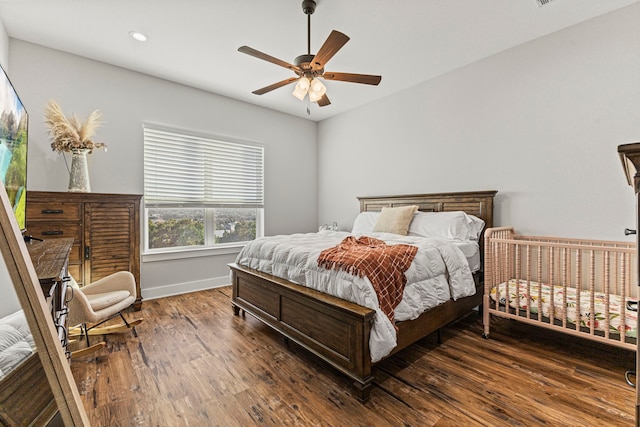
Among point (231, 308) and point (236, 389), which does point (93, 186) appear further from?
point (236, 389)

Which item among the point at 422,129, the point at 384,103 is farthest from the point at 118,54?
the point at 422,129

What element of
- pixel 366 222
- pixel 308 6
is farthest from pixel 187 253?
pixel 308 6

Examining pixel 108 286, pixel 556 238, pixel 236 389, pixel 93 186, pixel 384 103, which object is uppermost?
pixel 384 103

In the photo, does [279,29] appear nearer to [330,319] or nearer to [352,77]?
[352,77]

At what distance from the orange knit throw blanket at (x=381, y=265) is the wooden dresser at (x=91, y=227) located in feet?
7.60

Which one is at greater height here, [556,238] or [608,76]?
[608,76]

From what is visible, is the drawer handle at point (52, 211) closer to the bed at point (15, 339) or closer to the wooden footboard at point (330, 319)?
the wooden footboard at point (330, 319)

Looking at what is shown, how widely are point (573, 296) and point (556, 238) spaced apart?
1.88 ft

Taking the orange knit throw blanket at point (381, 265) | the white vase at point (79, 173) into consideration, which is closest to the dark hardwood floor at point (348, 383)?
the orange knit throw blanket at point (381, 265)

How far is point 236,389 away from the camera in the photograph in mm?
1818

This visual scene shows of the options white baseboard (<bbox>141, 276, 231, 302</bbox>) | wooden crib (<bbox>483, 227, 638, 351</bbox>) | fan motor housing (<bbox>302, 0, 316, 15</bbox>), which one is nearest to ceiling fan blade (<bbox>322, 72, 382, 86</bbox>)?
fan motor housing (<bbox>302, 0, 316, 15</bbox>)

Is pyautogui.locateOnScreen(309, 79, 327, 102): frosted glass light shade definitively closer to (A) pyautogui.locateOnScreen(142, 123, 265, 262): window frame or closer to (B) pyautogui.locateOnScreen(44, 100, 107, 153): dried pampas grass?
(A) pyautogui.locateOnScreen(142, 123, 265, 262): window frame

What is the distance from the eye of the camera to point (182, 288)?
3848 millimetres

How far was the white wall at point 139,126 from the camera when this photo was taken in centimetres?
291
